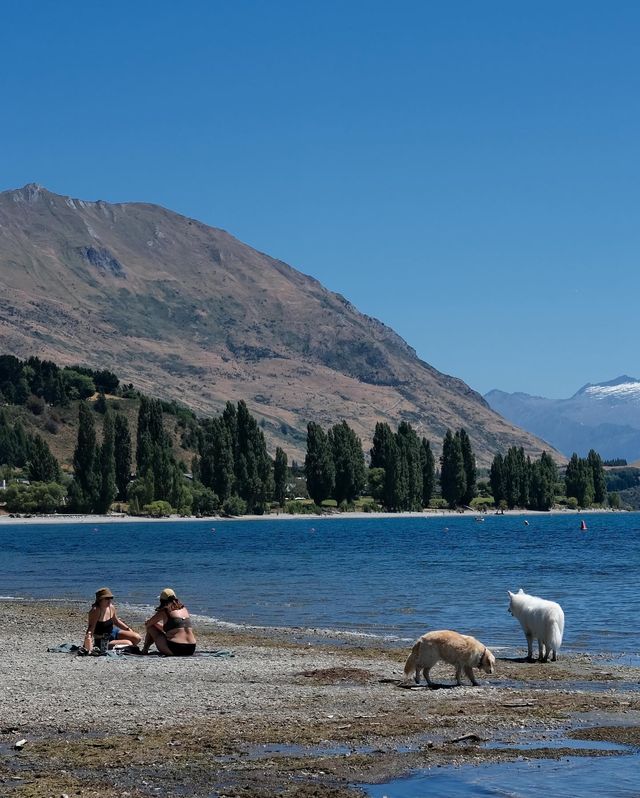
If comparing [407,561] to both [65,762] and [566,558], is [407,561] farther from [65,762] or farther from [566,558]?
[65,762]

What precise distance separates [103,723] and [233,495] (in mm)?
150245

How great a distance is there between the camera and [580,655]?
Result: 2673 cm

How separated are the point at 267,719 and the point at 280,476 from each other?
521ft

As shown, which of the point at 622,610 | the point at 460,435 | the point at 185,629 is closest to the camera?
the point at 185,629

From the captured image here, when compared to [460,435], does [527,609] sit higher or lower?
lower

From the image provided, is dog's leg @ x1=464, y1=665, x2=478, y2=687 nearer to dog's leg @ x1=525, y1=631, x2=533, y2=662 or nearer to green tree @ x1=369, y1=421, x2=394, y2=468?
dog's leg @ x1=525, y1=631, x2=533, y2=662

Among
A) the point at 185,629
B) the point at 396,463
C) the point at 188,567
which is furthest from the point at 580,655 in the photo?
the point at 396,463

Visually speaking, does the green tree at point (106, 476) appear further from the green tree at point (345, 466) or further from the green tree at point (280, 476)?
the green tree at point (345, 466)

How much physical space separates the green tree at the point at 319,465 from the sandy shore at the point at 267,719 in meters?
147

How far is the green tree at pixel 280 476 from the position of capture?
174650mm

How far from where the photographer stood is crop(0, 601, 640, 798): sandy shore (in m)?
14.0

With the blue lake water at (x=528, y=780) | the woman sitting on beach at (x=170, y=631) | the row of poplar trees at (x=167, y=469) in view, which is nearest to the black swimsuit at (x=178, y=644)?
the woman sitting on beach at (x=170, y=631)

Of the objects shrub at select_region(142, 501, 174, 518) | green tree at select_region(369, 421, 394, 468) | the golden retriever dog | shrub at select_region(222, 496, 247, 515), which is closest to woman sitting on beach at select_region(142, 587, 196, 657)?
the golden retriever dog

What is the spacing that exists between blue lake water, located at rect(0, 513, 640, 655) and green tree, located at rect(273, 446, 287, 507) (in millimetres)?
66320
